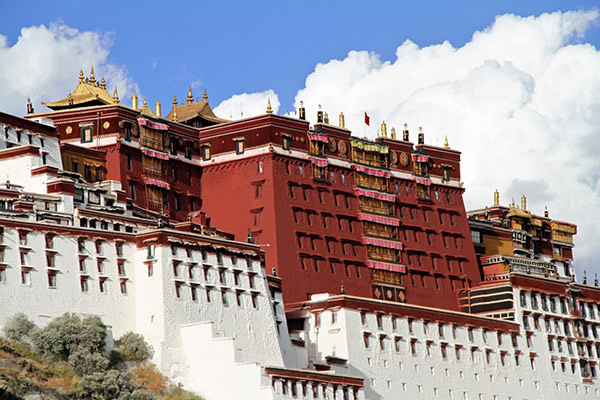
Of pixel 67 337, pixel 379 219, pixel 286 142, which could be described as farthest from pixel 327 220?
pixel 67 337

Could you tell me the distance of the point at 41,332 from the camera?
92.5m

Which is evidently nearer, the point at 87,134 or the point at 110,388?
the point at 110,388

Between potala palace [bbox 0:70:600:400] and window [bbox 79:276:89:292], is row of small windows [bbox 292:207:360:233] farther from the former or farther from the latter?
window [bbox 79:276:89:292]

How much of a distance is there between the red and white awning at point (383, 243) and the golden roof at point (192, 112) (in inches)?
744

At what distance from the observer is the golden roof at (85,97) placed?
124 m

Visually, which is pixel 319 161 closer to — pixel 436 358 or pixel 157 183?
pixel 157 183

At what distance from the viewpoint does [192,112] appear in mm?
134625

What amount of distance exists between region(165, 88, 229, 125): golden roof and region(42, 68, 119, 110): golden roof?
7.81 meters

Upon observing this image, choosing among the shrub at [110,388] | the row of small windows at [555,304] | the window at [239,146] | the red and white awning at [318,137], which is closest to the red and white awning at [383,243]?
the red and white awning at [318,137]

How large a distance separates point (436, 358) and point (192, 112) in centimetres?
3495

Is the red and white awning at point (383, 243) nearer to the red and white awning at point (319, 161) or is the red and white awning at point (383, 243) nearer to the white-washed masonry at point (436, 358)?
the red and white awning at point (319, 161)

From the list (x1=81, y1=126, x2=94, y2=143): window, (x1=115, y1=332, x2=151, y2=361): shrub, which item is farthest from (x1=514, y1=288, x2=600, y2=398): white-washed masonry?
(x1=115, y1=332, x2=151, y2=361): shrub

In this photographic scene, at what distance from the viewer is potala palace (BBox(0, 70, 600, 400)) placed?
→ 98500 mm

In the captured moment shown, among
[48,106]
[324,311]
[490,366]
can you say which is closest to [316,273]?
[324,311]
